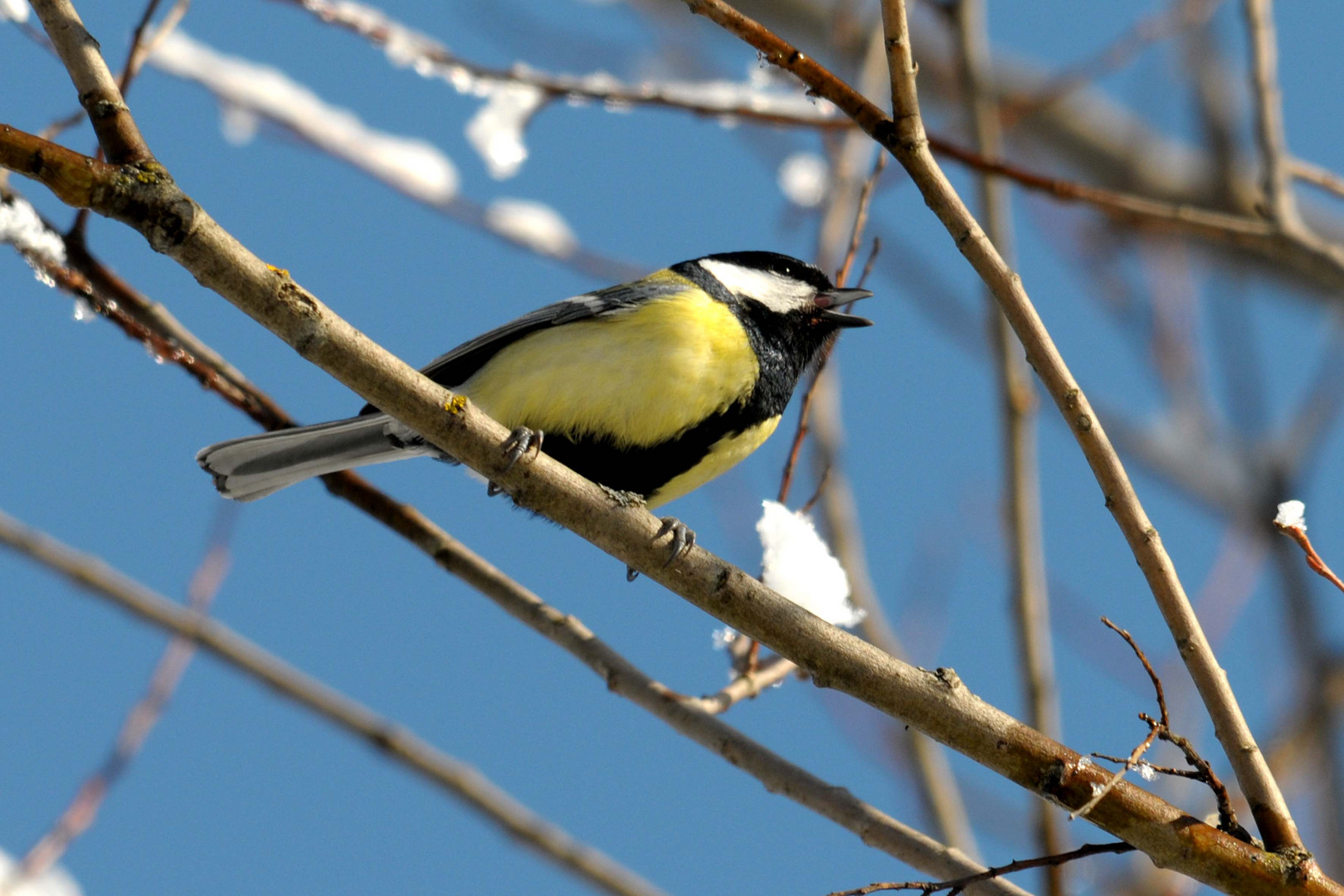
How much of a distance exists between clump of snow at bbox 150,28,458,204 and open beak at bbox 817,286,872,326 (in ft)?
5.08

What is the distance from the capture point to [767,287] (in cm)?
362

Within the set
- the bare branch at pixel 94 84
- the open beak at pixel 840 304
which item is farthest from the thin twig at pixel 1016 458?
the bare branch at pixel 94 84

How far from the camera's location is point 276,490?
10.2ft

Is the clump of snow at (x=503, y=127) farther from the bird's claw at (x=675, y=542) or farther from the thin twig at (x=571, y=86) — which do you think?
the bird's claw at (x=675, y=542)

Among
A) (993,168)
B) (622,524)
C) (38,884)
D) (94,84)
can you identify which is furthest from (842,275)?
(38,884)

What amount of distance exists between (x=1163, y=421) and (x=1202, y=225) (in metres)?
4.49

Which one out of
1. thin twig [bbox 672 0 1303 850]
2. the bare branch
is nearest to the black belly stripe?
thin twig [bbox 672 0 1303 850]

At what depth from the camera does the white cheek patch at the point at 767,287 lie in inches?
138

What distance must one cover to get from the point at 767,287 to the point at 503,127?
911 millimetres

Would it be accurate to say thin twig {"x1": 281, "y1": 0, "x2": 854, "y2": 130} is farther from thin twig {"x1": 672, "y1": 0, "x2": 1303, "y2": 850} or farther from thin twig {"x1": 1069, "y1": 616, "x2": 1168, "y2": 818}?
thin twig {"x1": 1069, "y1": 616, "x2": 1168, "y2": 818}

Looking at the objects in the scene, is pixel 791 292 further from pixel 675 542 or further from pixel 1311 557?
pixel 1311 557

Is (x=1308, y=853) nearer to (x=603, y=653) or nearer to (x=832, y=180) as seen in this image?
(x=603, y=653)

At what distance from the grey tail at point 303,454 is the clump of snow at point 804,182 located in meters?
2.11

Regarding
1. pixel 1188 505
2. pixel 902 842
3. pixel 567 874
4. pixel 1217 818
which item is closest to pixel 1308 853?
pixel 1217 818
